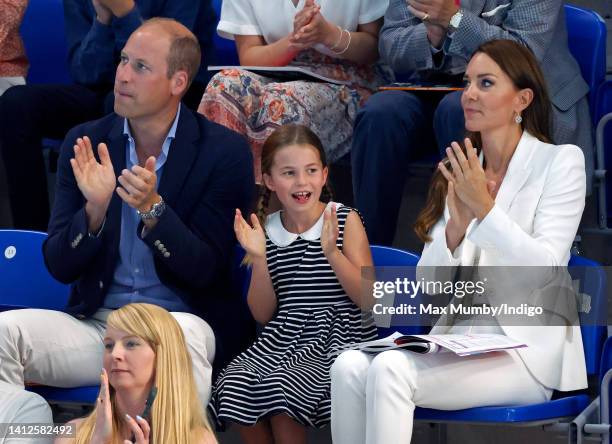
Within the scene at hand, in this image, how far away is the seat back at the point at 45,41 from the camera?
5086 millimetres

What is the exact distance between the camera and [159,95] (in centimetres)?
387

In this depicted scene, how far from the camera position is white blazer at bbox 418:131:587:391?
326cm

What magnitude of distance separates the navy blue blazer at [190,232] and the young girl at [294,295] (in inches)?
4.3

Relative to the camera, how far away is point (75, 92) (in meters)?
4.66

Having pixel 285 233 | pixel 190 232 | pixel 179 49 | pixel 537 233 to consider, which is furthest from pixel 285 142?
pixel 537 233

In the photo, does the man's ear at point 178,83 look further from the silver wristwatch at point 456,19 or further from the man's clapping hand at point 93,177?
the silver wristwatch at point 456,19

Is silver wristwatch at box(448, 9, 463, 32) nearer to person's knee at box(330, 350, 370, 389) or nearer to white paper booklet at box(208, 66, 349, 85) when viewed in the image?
white paper booklet at box(208, 66, 349, 85)

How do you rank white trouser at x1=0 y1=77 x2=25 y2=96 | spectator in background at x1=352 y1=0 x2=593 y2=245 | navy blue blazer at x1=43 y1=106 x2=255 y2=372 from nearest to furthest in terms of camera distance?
navy blue blazer at x1=43 y1=106 x2=255 y2=372, spectator in background at x1=352 y1=0 x2=593 y2=245, white trouser at x1=0 y1=77 x2=25 y2=96

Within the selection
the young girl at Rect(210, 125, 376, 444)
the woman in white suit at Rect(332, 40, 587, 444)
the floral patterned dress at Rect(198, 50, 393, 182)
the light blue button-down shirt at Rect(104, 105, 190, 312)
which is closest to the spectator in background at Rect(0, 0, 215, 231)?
the floral patterned dress at Rect(198, 50, 393, 182)

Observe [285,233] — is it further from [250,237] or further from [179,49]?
[179,49]

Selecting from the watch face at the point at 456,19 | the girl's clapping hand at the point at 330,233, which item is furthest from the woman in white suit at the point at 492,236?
the watch face at the point at 456,19

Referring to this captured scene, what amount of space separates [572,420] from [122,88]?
5.33 ft

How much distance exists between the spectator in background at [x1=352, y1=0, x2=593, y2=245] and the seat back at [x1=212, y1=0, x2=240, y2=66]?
89 centimetres

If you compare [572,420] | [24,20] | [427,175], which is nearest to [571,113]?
[427,175]
